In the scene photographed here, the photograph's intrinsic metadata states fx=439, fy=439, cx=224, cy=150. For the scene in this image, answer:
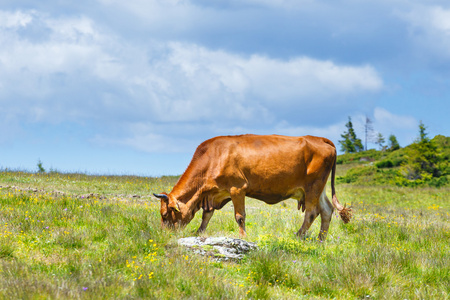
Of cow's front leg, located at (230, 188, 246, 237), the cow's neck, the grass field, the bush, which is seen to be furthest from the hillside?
the cow's neck

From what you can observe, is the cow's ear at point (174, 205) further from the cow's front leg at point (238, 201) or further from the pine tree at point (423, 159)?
the pine tree at point (423, 159)

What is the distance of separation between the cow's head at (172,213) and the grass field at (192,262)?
0.26m

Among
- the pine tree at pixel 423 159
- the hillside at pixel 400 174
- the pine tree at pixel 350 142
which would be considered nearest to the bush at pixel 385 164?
the hillside at pixel 400 174

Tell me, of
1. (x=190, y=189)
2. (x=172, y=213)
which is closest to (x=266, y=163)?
(x=190, y=189)

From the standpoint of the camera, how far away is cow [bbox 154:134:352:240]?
938 centimetres

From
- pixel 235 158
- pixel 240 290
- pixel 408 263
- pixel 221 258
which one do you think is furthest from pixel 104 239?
pixel 408 263

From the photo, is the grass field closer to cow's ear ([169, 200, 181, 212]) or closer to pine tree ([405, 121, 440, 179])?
cow's ear ([169, 200, 181, 212])

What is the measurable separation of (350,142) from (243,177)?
270 feet

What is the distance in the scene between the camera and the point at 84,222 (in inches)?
381

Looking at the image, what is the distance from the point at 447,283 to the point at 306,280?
221 centimetres

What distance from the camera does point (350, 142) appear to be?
87812 millimetres

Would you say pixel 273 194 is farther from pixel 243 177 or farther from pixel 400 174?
pixel 400 174

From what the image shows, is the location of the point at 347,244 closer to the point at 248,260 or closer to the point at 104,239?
the point at 248,260

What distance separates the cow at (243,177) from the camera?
9375 mm
